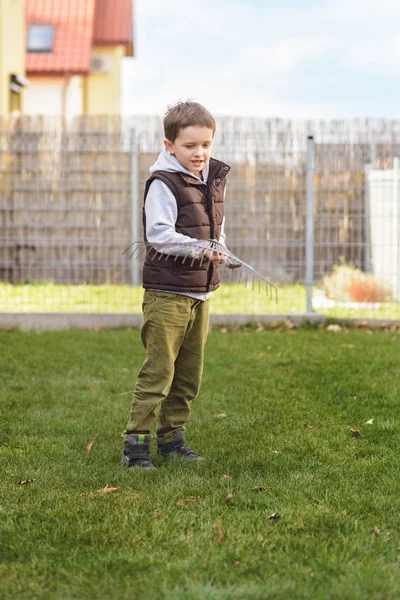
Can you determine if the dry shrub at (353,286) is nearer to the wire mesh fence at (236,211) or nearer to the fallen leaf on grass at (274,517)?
the wire mesh fence at (236,211)

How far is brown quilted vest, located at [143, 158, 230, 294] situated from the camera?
4109 millimetres

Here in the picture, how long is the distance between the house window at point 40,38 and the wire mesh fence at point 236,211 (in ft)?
43.2

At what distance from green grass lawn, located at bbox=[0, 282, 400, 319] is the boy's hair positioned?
5.42 m

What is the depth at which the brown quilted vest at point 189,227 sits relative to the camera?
4.11 meters

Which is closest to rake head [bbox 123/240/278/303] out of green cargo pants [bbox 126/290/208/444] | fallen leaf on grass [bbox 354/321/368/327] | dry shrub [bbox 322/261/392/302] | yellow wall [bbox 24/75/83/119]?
green cargo pants [bbox 126/290/208/444]

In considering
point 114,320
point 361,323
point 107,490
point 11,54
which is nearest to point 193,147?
point 107,490

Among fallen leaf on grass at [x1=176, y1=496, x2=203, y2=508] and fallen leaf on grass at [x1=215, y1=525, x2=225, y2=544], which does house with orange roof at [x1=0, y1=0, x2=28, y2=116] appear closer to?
fallen leaf on grass at [x1=176, y1=496, x2=203, y2=508]

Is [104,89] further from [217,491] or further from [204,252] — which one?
[217,491]

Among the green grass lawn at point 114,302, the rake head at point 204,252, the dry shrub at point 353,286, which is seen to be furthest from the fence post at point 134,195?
the rake head at point 204,252

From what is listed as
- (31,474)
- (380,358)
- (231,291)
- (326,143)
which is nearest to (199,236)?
(31,474)

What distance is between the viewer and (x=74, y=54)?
75.6 ft

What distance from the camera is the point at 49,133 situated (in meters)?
10.5

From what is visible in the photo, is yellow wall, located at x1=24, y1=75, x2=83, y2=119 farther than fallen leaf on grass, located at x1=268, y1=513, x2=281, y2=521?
Yes

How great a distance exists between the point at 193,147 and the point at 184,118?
0.44ft
